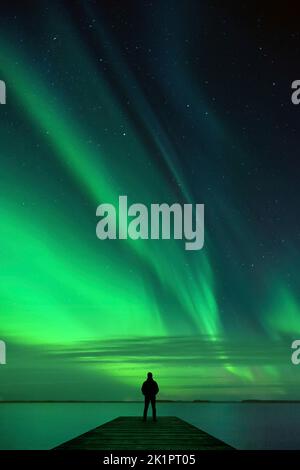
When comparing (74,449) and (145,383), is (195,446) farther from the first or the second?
(145,383)

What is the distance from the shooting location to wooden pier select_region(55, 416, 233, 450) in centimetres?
954

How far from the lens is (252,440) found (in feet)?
48.0

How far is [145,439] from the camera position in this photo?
10.5 meters

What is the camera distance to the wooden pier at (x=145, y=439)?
954 cm
